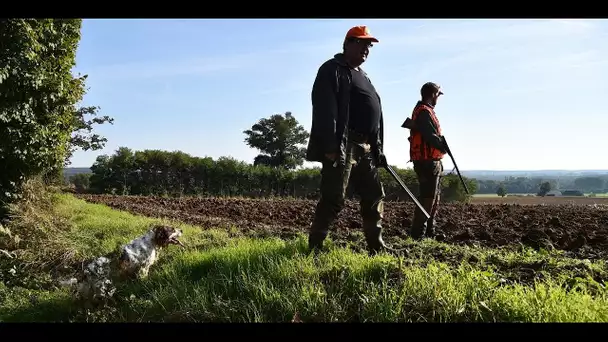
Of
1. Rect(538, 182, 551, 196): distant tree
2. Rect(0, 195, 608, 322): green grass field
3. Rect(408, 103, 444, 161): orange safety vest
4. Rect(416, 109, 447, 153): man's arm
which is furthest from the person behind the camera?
Rect(538, 182, 551, 196): distant tree

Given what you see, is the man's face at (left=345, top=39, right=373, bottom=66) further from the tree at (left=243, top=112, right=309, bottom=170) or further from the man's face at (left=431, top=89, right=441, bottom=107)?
the tree at (left=243, top=112, right=309, bottom=170)

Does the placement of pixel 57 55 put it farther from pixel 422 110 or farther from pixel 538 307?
pixel 538 307

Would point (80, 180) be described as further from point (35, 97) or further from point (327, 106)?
point (327, 106)

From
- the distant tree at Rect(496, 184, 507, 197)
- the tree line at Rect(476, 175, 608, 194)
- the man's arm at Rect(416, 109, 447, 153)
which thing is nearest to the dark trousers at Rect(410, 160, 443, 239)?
the man's arm at Rect(416, 109, 447, 153)

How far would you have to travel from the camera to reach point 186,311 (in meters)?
4.01

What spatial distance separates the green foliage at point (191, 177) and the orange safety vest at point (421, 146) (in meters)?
13.4

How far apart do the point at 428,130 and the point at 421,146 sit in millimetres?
241

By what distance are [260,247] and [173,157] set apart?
16833mm

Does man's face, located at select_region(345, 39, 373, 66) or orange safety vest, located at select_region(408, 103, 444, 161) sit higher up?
man's face, located at select_region(345, 39, 373, 66)

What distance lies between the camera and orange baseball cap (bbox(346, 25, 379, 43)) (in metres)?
4.73

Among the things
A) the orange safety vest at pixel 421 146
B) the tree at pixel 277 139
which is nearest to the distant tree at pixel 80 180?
the tree at pixel 277 139

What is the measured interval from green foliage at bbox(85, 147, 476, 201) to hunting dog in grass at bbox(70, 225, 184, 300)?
15.3m
